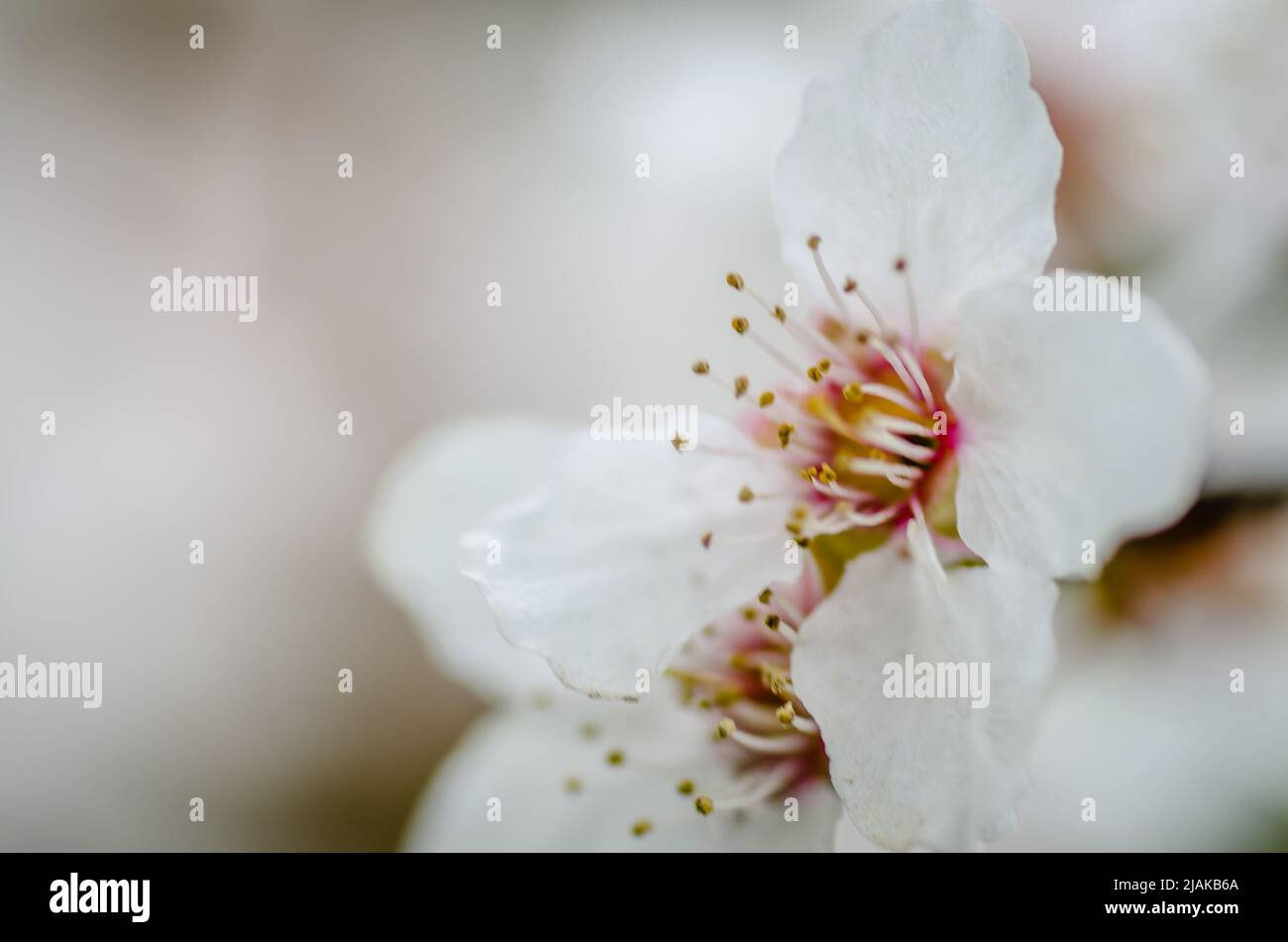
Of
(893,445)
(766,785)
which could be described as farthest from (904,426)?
(766,785)

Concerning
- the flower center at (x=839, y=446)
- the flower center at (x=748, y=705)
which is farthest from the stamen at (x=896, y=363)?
the flower center at (x=748, y=705)

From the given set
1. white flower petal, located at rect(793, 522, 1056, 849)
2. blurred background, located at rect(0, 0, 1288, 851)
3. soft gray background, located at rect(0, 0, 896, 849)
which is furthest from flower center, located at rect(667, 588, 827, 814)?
soft gray background, located at rect(0, 0, 896, 849)

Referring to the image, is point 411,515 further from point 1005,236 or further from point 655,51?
point 655,51

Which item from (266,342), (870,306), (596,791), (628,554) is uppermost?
(266,342)

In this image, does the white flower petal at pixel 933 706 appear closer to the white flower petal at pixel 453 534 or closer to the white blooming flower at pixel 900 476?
the white blooming flower at pixel 900 476

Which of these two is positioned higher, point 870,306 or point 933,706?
point 870,306

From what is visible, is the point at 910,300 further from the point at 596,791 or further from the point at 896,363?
the point at 596,791
